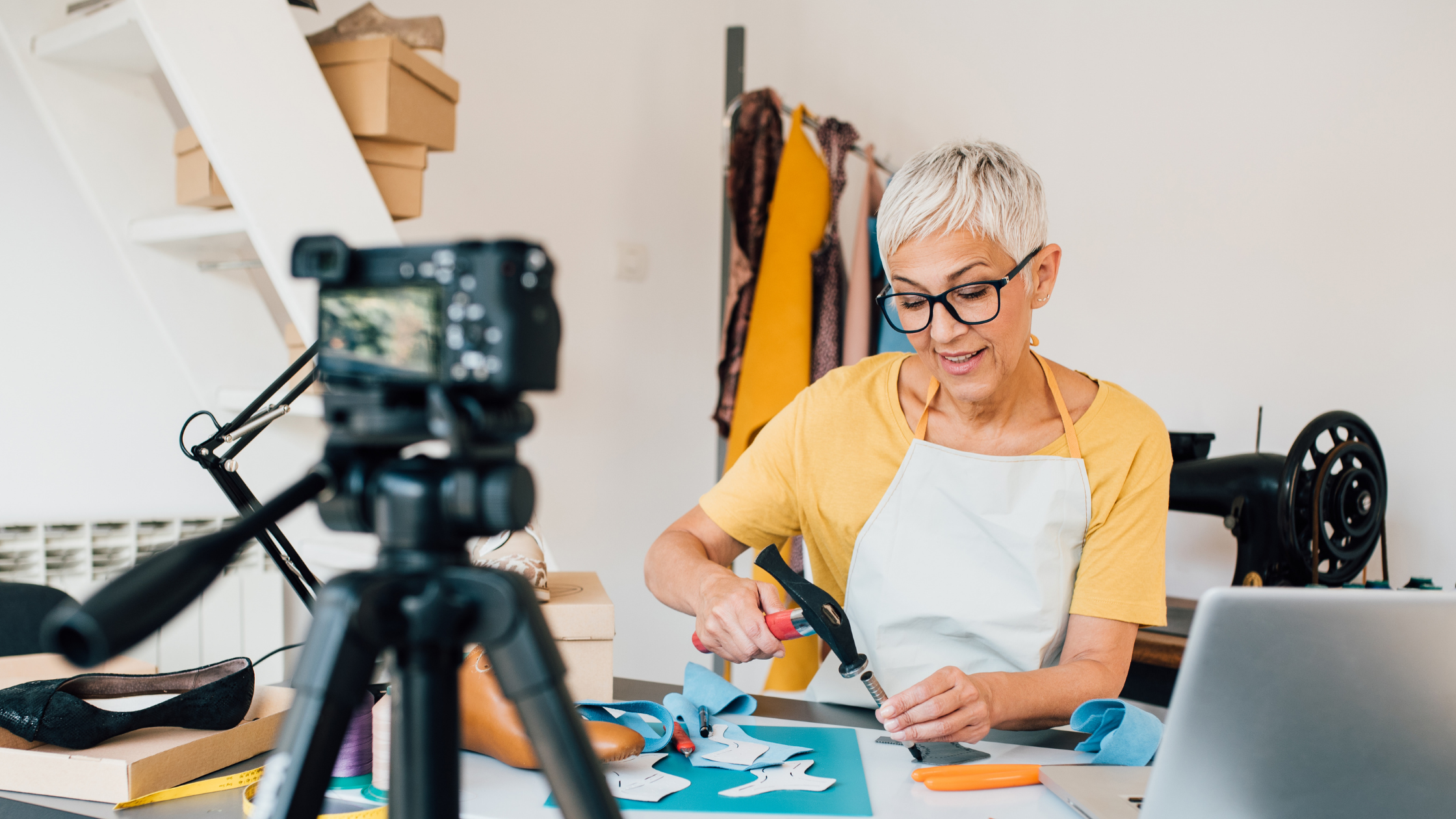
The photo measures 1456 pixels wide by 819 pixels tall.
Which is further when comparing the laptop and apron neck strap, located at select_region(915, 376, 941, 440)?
apron neck strap, located at select_region(915, 376, 941, 440)

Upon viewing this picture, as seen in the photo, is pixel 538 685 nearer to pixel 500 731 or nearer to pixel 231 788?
pixel 500 731

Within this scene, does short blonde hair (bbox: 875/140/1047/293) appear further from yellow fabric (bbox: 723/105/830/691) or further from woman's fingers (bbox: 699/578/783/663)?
yellow fabric (bbox: 723/105/830/691)

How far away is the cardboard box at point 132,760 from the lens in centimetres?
84

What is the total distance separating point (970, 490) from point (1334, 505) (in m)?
0.73

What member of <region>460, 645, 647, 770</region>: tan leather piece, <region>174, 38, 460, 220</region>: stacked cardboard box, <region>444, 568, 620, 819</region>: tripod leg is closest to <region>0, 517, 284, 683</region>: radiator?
<region>174, 38, 460, 220</region>: stacked cardboard box

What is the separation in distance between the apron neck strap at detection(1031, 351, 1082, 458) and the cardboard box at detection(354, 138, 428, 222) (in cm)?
107

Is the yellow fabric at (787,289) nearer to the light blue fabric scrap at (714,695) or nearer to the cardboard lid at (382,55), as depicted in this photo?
the cardboard lid at (382,55)

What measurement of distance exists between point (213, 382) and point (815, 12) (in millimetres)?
2060

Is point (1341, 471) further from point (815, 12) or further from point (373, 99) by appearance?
point (815, 12)

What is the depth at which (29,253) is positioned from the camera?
5.99ft

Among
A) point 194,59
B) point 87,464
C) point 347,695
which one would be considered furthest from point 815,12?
point 347,695

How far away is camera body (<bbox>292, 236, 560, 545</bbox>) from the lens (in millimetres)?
448

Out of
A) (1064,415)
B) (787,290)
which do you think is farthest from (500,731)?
(787,290)

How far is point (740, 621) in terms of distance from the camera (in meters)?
1.11
